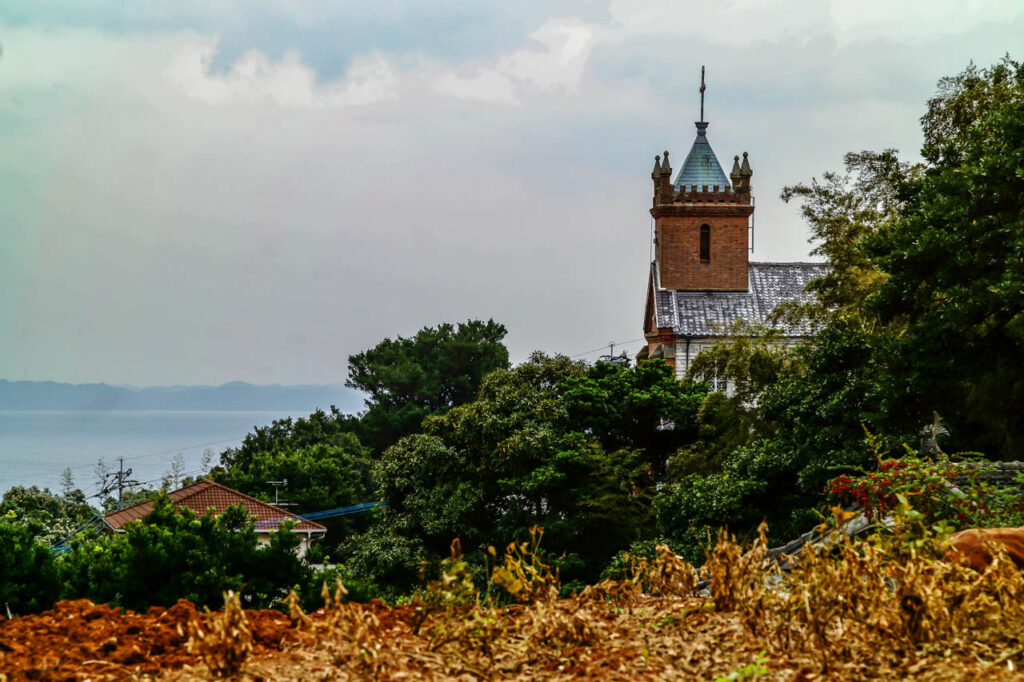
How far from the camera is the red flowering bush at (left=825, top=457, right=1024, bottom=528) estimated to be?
8391 millimetres

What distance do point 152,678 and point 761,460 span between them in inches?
522

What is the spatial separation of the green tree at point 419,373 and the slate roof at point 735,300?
14513 millimetres

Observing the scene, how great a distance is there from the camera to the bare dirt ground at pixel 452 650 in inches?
165

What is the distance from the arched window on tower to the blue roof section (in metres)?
1.79

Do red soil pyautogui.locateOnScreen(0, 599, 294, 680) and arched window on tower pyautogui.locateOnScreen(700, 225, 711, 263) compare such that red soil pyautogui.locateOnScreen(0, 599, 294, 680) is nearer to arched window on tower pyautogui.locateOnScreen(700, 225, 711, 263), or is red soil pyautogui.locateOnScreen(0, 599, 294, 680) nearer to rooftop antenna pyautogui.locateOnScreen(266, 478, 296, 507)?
arched window on tower pyautogui.locateOnScreen(700, 225, 711, 263)

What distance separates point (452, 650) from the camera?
4.53 m

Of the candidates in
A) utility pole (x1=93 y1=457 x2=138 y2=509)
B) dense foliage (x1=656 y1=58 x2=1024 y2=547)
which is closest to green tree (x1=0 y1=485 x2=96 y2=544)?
utility pole (x1=93 y1=457 x2=138 y2=509)

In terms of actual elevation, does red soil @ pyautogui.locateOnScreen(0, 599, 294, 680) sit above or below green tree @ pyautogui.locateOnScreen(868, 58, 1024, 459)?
below

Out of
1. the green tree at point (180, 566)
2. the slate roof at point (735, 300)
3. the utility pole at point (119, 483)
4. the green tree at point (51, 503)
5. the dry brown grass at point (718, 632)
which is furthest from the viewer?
the utility pole at point (119, 483)

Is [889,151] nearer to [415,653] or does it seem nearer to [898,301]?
[898,301]

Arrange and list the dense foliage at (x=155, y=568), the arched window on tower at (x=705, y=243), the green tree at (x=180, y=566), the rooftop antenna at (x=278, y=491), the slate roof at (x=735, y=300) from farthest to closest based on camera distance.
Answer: the rooftop antenna at (x=278, y=491) → the arched window on tower at (x=705, y=243) → the slate roof at (x=735, y=300) → the green tree at (x=180, y=566) → the dense foliage at (x=155, y=568)

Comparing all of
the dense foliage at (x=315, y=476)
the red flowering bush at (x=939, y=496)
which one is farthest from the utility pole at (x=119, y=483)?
the red flowering bush at (x=939, y=496)

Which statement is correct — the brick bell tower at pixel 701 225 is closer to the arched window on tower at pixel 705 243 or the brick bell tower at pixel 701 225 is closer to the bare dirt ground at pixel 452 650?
the arched window on tower at pixel 705 243

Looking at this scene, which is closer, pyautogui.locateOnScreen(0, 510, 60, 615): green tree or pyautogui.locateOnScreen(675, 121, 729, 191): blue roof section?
pyautogui.locateOnScreen(0, 510, 60, 615): green tree
